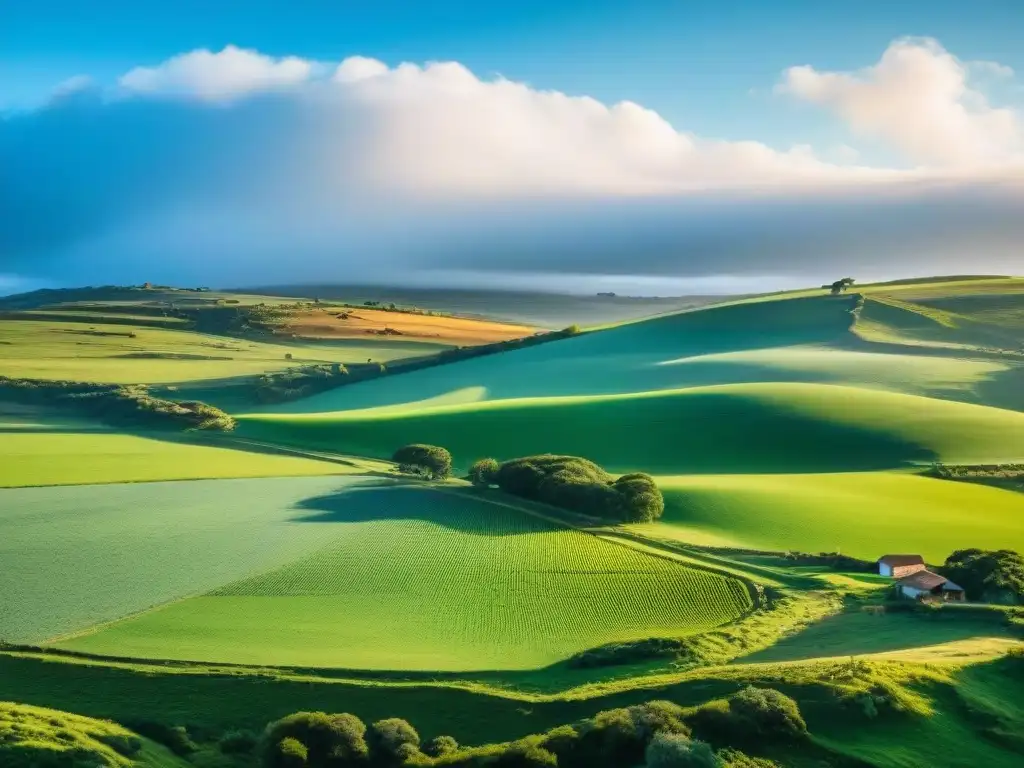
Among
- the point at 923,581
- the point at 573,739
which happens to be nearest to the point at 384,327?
the point at 923,581

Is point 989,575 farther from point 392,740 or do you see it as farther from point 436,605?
point 392,740

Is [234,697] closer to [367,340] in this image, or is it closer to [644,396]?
[644,396]

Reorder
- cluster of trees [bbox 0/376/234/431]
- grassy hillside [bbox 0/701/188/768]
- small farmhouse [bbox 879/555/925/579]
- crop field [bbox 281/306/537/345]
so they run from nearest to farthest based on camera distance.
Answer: grassy hillside [bbox 0/701/188/768], small farmhouse [bbox 879/555/925/579], cluster of trees [bbox 0/376/234/431], crop field [bbox 281/306/537/345]

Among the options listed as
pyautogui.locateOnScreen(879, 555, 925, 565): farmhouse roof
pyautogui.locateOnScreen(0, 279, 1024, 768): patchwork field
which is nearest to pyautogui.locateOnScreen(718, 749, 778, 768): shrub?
pyautogui.locateOnScreen(0, 279, 1024, 768): patchwork field

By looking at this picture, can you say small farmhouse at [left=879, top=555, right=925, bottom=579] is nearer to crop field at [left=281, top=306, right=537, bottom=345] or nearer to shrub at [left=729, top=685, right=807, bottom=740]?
shrub at [left=729, top=685, right=807, bottom=740]

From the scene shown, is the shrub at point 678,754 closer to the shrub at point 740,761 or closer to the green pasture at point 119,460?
the shrub at point 740,761

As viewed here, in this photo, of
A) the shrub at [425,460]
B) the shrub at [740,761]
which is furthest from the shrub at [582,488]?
the shrub at [740,761]

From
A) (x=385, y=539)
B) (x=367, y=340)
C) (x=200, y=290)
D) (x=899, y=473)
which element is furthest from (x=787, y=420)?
(x=200, y=290)
